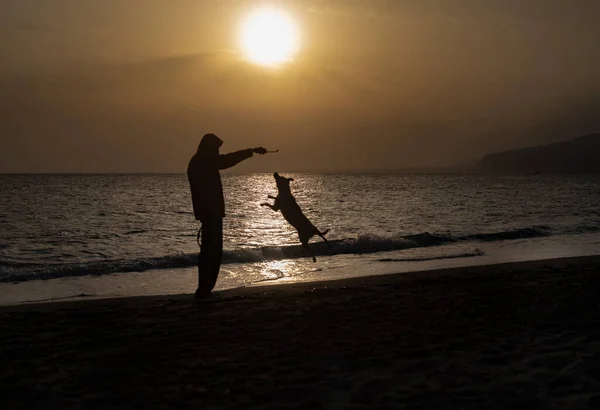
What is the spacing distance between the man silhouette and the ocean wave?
699 cm

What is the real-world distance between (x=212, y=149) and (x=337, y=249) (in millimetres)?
11749

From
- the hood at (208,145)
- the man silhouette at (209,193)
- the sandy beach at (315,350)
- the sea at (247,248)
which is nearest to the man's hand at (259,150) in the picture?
the man silhouette at (209,193)

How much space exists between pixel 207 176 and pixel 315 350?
4304 millimetres

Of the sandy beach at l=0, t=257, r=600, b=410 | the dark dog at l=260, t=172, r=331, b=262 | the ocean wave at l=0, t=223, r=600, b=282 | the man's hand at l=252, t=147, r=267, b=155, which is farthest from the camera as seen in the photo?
the ocean wave at l=0, t=223, r=600, b=282

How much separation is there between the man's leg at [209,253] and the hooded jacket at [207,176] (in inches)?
6.0

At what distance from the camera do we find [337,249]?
2117 cm

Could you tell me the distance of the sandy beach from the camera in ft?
16.5

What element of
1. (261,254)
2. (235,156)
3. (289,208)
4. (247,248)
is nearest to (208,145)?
(235,156)

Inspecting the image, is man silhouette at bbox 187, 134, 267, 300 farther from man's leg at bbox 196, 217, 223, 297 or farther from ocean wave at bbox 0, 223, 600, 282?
ocean wave at bbox 0, 223, 600, 282

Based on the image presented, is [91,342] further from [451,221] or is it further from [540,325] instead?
[451,221]

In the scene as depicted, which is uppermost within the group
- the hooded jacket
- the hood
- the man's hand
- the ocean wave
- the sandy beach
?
the hood

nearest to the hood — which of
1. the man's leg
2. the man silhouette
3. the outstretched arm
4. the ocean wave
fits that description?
the man silhouette

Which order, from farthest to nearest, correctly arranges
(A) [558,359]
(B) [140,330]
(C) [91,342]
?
(B) [140,330]
(C) [91,342]
(A) [558,359]

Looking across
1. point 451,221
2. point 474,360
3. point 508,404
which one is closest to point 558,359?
point 474,360
